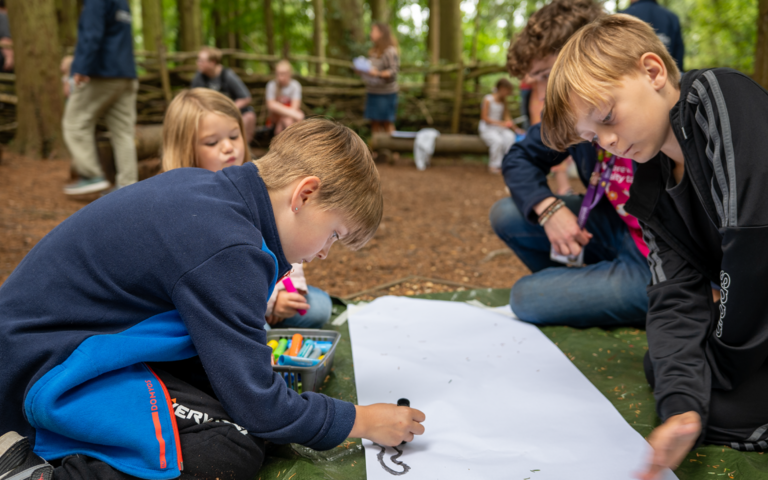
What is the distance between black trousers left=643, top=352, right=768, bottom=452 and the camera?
1213 mm

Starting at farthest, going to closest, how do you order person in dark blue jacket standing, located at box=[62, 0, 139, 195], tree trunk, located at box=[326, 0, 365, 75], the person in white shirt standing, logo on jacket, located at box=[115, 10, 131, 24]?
1. tree trunk, located at box=[326, 0, 365, 75]
2. the person in white shirt standing
3. logo on jacket, located at box=[115, 10, 131, 24]
4. person in dark blue jacket standing, located at box=[62, 0, 139, 195]

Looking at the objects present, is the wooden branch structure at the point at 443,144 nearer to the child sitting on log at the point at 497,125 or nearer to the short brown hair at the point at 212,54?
the child sitting on log at the point at 497,125

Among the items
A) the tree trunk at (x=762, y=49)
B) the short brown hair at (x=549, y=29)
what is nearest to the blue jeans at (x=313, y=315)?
the short brown hair at (x=549, y=29)

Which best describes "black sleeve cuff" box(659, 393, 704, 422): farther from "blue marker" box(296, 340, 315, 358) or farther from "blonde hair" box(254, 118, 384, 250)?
"blue marker" box(296, 340, 315, 358)

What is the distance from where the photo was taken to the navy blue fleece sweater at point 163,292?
37.7 inches

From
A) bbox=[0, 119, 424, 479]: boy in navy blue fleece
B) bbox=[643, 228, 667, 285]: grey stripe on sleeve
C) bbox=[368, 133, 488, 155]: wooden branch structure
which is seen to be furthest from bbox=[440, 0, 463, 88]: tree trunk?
bbox=[0, 119, 424, 479]: boy in navy blue fleece

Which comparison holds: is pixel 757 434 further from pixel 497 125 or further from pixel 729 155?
pixel 497 125

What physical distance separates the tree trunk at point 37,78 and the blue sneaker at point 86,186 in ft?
5.47

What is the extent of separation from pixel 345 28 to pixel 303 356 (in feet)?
24.1

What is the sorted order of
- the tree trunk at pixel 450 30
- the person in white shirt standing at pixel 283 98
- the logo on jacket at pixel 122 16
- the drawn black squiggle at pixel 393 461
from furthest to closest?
the tree trunk at pixel 450 30 → the person in white shirt standing at pixel 283 98 → the logo on jacket at pixel 122 16 → the drawn black squiggle at pixel 393 461

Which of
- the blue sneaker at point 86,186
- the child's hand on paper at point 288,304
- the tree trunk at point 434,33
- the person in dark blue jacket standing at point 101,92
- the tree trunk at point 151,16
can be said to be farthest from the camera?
the tree trunk at point 434,33

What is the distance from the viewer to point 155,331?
1024 mm

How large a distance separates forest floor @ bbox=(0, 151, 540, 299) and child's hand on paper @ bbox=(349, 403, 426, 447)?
129 cm

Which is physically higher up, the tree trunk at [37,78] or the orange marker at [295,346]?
the tree trunk at [37,78]
